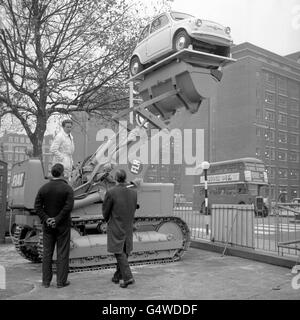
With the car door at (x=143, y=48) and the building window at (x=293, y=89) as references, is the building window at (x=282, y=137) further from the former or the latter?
the car door at (x=143, y=48)

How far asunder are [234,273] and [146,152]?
2955mm

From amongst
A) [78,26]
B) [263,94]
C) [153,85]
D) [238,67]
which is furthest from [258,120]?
[153,85]

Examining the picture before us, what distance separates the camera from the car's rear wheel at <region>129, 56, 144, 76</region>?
378 inches

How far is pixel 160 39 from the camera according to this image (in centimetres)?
911

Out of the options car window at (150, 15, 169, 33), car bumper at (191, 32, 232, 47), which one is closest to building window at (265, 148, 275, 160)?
car window at (150, 15, 169, 33)

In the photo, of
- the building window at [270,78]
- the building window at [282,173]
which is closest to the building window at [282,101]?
the building window at [270,78]

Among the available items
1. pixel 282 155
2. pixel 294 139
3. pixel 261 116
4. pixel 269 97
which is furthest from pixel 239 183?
pixel 294 139

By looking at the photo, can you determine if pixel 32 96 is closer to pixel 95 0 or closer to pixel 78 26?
pixel 78 26

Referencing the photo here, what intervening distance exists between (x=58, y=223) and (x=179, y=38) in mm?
4307

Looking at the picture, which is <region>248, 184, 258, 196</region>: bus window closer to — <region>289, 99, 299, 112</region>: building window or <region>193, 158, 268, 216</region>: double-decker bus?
<region>193, 158, 268, 216</region>: double-decker bus

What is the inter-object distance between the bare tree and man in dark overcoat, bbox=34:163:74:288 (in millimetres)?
8521

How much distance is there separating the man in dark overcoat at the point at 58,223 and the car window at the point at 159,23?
4.42m

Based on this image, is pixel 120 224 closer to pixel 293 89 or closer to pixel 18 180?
pixel 18 180

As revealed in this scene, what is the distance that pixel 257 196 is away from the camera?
29.5 m
